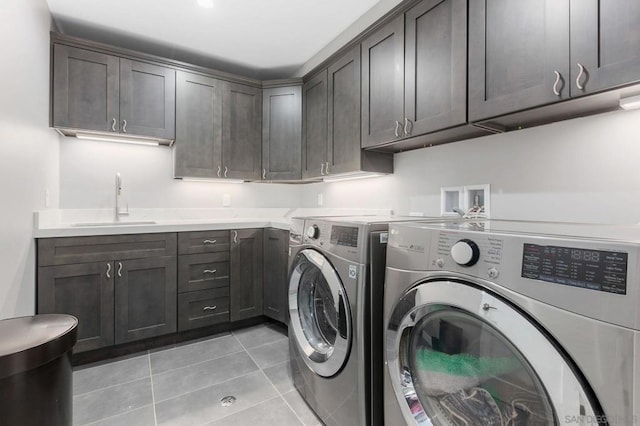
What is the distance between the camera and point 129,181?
2.75 metres

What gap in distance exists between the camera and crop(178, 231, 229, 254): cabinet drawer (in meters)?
2.42

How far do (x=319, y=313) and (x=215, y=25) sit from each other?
225 cm

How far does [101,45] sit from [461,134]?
2711 millimetres

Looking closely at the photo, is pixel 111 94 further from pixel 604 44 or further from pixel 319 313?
pixel 604 44

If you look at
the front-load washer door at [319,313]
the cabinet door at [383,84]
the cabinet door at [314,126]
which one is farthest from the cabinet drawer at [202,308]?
the cabinet door at [383,84]

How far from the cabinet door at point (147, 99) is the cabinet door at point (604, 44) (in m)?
2.69

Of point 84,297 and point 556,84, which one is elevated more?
point 556,84

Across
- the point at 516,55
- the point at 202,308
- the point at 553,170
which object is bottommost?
the point at 202,308

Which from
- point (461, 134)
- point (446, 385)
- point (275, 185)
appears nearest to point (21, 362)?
point (446, 385)

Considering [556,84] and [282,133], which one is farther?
[282,133]

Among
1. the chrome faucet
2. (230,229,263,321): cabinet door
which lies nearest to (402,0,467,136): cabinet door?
(230,229,263,321): cabinet door

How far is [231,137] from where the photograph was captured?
9.51 feet

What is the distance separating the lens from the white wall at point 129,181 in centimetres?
254

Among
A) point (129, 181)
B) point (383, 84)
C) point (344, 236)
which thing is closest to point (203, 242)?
point (129, 181)
